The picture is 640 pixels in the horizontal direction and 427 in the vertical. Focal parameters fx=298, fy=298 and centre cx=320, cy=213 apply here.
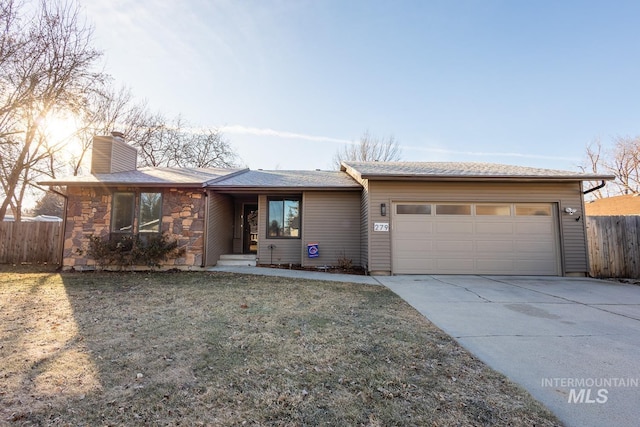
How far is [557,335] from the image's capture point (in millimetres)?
3518

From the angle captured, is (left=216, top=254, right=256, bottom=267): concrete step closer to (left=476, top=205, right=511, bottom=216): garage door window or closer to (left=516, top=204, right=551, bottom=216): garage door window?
(left=476, top=205, right=511, bottom=216): garage door window

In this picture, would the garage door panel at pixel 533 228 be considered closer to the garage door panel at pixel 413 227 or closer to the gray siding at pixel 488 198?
the gray siding at pixel 488 198

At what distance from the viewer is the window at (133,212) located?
8703 millimetres

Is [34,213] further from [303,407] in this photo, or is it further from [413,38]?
[303,407]

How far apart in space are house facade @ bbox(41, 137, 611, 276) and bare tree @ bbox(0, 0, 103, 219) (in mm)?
3803

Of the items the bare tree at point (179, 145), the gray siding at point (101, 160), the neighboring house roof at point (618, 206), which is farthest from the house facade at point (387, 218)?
the bare tree at point (179, 145)

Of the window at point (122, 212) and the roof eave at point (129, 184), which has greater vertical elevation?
the roof eave at point (129, 184)

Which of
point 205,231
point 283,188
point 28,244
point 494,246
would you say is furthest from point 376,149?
point 28,244

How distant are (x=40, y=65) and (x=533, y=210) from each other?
52.4 ft

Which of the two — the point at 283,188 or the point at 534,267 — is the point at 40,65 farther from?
the point at 534,267

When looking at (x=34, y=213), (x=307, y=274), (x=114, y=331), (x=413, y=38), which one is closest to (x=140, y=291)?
(x=114, y=331)

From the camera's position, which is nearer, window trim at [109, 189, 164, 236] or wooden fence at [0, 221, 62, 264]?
window trim at [109, 189, 164, 236]
